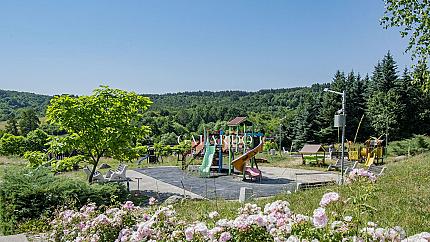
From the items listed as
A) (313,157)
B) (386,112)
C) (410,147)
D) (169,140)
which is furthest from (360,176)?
(169,140)

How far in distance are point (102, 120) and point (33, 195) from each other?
3793mm

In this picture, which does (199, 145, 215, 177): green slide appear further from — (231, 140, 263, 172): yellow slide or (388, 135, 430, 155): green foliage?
(388, 135, 430, 155): green foliage

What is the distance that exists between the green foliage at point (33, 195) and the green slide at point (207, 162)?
354 inches

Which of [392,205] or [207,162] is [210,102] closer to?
[207,162]

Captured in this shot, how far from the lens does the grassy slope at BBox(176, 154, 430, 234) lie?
4.38 metres

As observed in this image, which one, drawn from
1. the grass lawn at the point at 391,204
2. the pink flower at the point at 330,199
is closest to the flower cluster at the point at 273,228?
the pink flower at the point at 330,199

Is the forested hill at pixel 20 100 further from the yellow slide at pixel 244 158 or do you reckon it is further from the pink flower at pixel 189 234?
the pink flower at pixel 189 234

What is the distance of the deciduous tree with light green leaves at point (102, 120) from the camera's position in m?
10.2

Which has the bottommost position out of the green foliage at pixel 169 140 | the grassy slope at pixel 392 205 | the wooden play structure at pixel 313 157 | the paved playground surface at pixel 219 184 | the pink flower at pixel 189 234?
the green foliage at pixel 169 140

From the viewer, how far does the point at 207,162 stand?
17.0 metres

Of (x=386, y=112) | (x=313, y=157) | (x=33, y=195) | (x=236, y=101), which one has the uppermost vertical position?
(x=236, y=101)

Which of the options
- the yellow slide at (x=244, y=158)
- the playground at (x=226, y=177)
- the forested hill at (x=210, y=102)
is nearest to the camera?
the playground at (x=226, y=177)

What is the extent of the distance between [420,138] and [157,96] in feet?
373

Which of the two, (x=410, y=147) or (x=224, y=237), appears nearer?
(x=224, y=237)
